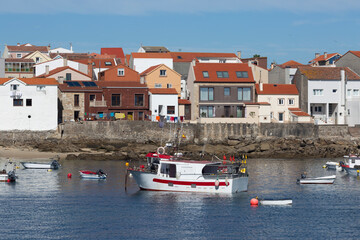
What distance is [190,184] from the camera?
5494 centimetres

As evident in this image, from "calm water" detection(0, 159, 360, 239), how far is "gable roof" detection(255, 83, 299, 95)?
109 ft

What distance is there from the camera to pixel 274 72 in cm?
10575

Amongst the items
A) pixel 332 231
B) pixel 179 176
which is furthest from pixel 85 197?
pixel 332 231

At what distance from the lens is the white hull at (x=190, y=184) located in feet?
179

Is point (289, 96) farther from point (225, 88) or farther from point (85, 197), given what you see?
point (85, 197)

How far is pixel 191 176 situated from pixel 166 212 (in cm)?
706

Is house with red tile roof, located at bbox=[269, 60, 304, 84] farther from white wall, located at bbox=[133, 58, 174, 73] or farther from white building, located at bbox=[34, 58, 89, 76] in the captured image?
white building, located at bbox=[34, 58, 89, 76]

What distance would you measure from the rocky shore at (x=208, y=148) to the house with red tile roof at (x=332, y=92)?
6442 mm

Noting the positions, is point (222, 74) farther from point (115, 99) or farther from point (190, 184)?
point (190, 184)

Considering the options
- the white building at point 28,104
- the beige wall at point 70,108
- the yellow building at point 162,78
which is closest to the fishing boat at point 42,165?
the white building at point 28,104

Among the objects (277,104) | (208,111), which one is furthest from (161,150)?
(277,104)

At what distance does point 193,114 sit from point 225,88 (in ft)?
18.1

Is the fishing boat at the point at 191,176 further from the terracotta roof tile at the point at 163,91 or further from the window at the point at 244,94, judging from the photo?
the window at the point at 244,94

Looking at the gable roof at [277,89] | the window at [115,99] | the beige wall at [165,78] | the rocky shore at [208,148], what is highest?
the beige wall at [165,78]
